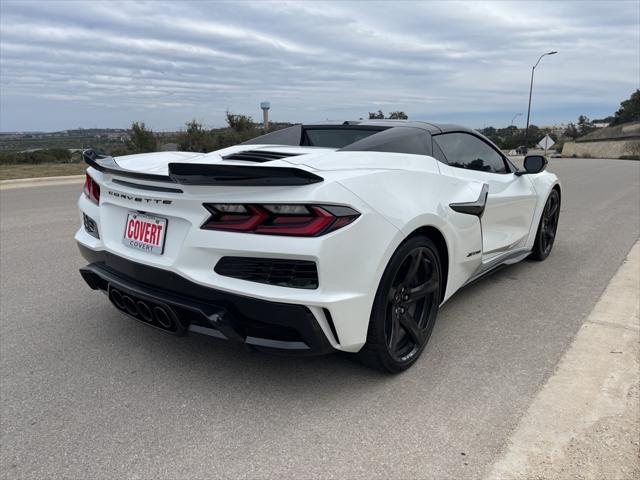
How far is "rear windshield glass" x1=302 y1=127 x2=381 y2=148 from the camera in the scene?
343 cm

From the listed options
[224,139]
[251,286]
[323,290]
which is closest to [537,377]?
[323,290]

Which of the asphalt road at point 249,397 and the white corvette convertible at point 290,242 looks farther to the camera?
the white corvette convertible at point 290,242

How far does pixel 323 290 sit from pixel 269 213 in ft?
1.40

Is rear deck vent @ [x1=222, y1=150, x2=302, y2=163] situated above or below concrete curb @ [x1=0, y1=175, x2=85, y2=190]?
above

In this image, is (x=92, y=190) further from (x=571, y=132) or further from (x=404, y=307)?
(x=571, y=132)

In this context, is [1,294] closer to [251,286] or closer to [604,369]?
[251,286]

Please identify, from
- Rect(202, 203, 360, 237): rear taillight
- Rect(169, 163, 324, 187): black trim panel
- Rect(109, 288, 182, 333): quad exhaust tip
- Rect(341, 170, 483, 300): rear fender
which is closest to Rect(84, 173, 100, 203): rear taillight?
Rect(109, 288, 182, 333): quad exhaust tip

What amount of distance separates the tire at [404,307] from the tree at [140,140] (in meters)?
22.1

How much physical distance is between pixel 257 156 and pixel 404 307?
47.4 inches

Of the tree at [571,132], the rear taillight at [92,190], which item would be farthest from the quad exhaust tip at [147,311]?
the tree at [571,132]

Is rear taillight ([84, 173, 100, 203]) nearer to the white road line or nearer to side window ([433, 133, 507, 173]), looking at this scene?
side window ([433, 133, 507, 173])

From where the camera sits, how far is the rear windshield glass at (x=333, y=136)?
135 inches

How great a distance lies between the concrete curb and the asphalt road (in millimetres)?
10233

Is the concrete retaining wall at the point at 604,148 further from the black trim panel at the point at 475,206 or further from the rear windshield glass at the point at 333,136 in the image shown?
the rear windshield glass at the point at 333,136
